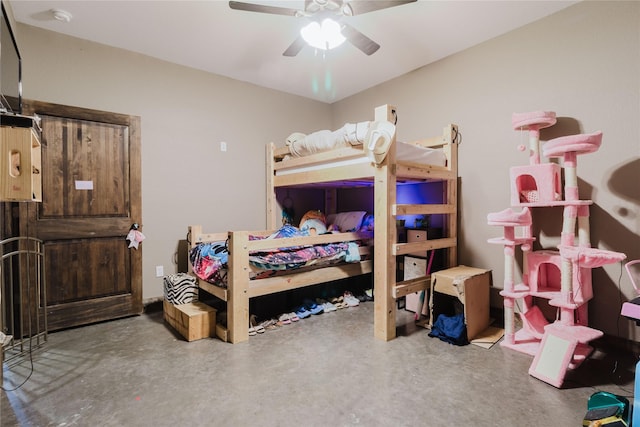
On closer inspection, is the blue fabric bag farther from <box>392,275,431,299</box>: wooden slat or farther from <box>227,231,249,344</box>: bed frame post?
<box>227,231,249,344</box>: bed frame post

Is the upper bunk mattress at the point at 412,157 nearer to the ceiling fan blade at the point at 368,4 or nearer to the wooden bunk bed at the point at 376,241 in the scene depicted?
the wooden bunk bed at the point at 376,241

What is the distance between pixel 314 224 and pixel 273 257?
1.04m

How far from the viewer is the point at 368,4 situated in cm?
199

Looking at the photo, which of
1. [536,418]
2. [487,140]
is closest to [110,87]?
[487,140]

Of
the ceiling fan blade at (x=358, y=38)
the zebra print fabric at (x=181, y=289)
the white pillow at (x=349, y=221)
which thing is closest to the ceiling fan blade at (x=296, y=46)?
the ceiling fan blade at (x=358, y=38)

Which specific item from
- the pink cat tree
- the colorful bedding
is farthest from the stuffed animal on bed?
the pink cat tree

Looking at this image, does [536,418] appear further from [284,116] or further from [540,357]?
[284,116]

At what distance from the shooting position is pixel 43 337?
2.54 m

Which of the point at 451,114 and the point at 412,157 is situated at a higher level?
the point at 451,114

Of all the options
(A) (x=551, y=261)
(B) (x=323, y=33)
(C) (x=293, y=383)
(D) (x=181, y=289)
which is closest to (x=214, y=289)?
(D) (x=181, y=289)

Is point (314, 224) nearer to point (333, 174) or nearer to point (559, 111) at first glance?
point (333, 174)

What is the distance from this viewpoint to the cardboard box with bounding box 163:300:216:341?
242 cm

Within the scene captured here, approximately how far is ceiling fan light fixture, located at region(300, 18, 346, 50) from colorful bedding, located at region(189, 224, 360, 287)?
1.68 m

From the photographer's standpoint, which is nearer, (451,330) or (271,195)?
(451,330)
